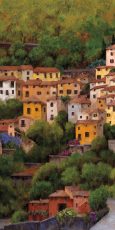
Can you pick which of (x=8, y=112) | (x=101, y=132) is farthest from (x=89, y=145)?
(x=8, y=112)

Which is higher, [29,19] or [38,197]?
[29,19]

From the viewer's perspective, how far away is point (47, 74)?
48.9 m

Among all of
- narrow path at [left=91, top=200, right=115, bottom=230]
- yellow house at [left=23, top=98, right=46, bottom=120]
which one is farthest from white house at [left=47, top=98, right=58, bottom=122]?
narrow path at [left=91, top=200, right=115, bottom=230]

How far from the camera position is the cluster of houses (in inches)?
1767

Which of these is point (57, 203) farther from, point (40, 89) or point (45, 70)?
point (45, 70)

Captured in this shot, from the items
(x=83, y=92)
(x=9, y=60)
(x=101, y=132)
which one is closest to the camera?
(x=101, y=132)

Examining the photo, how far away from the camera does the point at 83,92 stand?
4781 cm

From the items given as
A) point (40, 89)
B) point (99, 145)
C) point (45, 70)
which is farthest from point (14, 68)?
point (99, 145)

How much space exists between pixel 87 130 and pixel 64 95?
330 cm

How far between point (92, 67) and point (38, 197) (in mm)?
10667

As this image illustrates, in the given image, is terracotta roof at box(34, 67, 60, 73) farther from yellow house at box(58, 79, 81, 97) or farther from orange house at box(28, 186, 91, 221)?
orange house at box(28, 186, 91, 221)

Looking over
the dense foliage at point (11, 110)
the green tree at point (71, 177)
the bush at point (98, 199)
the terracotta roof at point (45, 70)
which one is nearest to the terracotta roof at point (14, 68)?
the terracotta roof at point (45, 70)

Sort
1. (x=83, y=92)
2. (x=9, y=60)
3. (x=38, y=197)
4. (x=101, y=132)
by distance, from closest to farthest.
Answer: (x=38, y=197), (x=101, y=132), (x=83, y=92), (x=9, y=60)

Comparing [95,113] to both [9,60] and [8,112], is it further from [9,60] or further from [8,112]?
[9,60]
